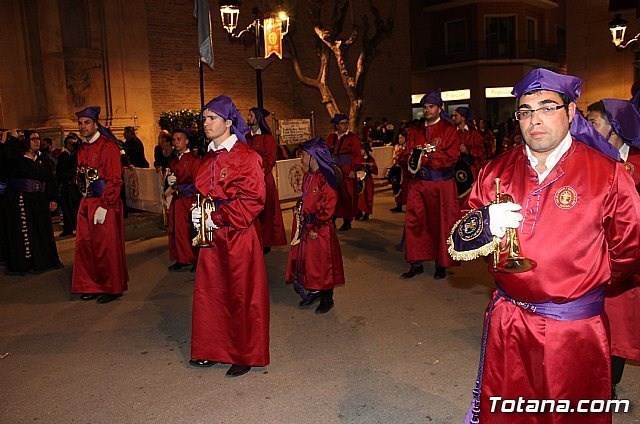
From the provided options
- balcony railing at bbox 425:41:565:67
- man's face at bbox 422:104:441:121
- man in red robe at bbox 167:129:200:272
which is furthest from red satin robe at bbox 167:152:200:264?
balcony railing at bbox 425:41:565:67

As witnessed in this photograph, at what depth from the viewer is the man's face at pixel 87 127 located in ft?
22.7

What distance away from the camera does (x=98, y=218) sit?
6.82 metres

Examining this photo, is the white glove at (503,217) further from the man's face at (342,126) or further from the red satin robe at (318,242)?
the man's face at (342,126)

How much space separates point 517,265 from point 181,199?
6.73 metres

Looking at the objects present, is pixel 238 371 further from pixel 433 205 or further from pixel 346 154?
pixel 346 154

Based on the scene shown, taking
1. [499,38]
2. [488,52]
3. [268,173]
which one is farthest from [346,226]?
[499,38]

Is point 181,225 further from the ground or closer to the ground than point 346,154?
closer to the ground

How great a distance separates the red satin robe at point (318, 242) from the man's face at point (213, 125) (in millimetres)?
1665

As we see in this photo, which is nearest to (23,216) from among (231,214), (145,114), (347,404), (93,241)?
(93,241)

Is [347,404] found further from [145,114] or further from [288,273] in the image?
[145,114]

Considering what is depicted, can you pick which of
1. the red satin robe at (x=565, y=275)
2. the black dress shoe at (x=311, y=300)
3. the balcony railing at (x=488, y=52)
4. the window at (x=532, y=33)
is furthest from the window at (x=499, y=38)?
the red satin robe at (x=565, y=275)

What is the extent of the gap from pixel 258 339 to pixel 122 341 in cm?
177

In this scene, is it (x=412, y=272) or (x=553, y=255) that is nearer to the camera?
(x=553, y=255)

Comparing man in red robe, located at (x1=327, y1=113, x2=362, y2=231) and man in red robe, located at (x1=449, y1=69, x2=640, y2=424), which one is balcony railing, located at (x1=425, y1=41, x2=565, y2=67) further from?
man in red robe, located at (x1=449, y1=69, x2=640, y2=424)
